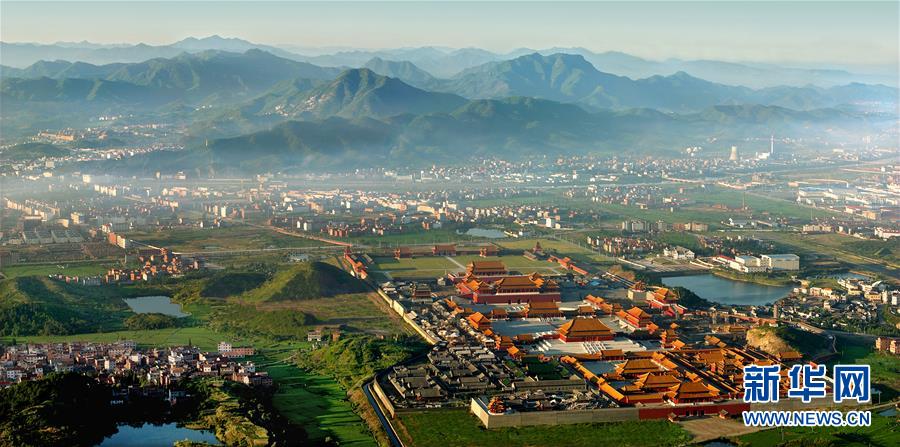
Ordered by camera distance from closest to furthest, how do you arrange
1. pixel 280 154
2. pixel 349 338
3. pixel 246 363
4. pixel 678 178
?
pixel 246 363 < pixel 349 338 < pixel 678 178 < pixel 280 154

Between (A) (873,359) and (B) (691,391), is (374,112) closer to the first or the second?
(A) (873,359)

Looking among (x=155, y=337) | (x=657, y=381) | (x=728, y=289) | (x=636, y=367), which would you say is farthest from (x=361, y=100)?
(x=657, y=381)

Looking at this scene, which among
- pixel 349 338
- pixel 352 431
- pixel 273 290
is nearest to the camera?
pixel 352 431

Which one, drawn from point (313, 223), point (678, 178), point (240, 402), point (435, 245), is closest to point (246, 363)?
point (240, 402)

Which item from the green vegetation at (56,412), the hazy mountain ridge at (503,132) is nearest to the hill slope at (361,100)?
the hazy mountain ridge at (503,132)

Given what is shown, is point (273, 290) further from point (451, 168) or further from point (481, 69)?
point (481, 69)

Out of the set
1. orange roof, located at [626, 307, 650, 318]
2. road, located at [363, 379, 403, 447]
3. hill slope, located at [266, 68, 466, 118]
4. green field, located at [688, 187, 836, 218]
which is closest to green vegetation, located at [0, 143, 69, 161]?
hill slope, located at [266, 68, 466, 118]
